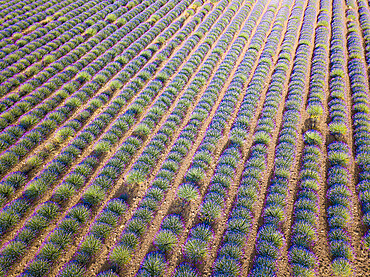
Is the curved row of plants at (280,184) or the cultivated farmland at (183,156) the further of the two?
the cultivated farmland at (183,156)

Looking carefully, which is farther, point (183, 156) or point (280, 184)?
point (183, 156)

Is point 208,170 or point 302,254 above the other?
point 208,170

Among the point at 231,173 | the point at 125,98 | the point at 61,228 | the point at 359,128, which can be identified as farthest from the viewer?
the point at 125,98

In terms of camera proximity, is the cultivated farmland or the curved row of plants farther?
the cultivated farmland

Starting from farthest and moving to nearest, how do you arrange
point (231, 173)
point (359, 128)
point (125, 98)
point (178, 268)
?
point (125, 98), point (359, 128), point (231, 173), point (178, 268)

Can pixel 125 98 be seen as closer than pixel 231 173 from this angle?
No

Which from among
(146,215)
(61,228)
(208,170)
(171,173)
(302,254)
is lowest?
(61,228)

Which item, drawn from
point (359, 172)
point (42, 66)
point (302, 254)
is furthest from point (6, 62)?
point (359, 172)

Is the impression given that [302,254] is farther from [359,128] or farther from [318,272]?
[359,128]
